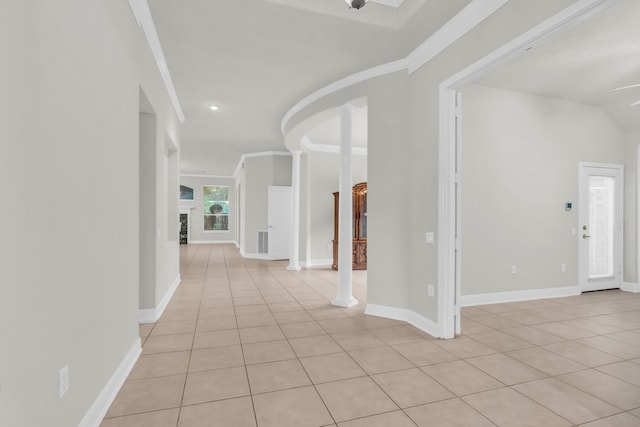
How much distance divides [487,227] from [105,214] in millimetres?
4536

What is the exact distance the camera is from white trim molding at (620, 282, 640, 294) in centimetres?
560

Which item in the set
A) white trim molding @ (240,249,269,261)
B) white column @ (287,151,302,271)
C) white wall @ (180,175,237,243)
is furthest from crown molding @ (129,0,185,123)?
white wall @ (180,175,237,243)

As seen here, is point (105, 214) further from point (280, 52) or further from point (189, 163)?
point (189, 163)

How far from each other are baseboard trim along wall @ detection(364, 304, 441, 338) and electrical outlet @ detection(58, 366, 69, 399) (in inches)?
119

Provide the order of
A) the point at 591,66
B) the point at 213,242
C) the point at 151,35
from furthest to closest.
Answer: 1. the point at 213,242
2. the point at 591,66
3. the point at 151,35

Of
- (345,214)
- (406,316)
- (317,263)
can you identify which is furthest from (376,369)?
(317,263)

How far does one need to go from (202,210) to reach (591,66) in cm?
1361

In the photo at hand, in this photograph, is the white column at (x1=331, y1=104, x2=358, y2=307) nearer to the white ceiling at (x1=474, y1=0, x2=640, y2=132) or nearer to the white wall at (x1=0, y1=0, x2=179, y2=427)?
the white ceiling at (x1=474, y1=0, x2=640, y2=132)

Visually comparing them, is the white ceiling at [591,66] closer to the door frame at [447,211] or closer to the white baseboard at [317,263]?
the door frame at [447,211]

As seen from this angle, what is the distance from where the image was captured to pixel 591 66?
4.07 m

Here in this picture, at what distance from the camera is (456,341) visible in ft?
10.9

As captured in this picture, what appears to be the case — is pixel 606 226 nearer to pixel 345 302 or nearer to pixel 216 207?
pixel 345 302

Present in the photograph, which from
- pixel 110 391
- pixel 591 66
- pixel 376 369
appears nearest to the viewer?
pixel 110 391

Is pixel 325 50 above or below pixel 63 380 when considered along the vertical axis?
above
